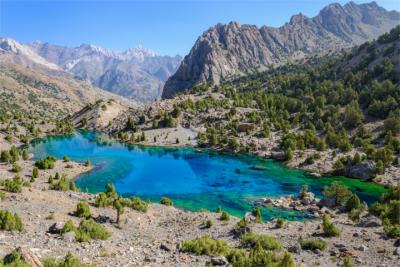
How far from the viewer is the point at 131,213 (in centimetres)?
4253

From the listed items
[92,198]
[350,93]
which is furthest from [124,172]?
[350,93]

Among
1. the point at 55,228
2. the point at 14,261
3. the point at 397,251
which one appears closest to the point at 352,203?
the point at 397,251

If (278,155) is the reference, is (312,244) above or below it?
below

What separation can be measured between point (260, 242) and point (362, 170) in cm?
5580

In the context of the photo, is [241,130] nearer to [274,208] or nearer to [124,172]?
[124,172]

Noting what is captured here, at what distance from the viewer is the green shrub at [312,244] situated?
31.6 m

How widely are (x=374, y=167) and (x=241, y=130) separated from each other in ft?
172

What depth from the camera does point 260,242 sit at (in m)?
31.2

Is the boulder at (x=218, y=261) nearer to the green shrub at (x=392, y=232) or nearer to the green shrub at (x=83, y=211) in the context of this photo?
the green shrub at (x=83, y=211)

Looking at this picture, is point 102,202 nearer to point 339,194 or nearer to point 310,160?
point 339,194

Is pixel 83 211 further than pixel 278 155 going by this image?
No

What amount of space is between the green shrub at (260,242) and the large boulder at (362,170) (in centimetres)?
5344

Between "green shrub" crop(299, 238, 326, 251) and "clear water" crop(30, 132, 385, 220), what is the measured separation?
19880 millimetres

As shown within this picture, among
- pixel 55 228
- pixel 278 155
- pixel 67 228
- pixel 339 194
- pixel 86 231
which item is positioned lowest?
pixel 86 231
